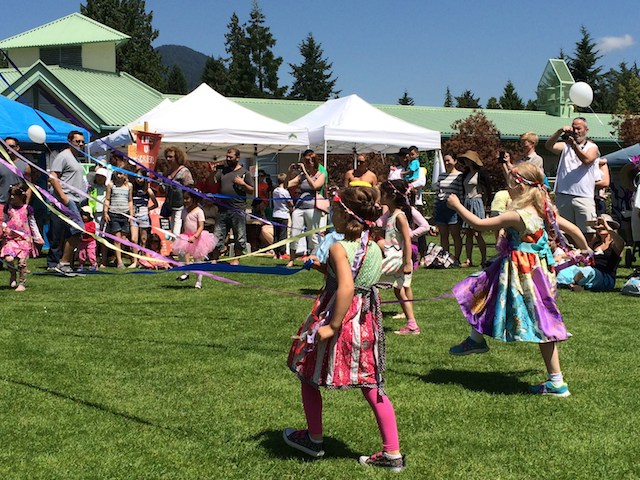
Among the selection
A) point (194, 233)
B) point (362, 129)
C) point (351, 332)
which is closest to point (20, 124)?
point (194, 233)

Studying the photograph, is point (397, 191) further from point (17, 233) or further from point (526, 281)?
point (17, 233)

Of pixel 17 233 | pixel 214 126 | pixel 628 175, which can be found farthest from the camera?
pixel 214 126

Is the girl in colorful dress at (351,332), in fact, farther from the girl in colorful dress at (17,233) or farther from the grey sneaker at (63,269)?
the grey sneaker at (63,269)

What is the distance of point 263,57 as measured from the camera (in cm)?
6994

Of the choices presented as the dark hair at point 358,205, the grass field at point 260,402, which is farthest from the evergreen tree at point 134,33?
the dark hair at point 358,205

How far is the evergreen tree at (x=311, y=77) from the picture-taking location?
244 feet

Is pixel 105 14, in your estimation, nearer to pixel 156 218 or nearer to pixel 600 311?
pixel 156 218

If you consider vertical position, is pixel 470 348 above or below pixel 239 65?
below

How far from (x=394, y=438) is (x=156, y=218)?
11661mm

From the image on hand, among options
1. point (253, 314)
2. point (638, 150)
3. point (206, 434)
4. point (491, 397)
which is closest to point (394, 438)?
point (206, 434)

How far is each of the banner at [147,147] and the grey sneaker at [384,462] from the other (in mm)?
10743

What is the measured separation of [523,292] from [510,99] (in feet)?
229

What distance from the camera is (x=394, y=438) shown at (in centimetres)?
391

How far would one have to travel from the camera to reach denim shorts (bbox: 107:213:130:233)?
13047 mm
